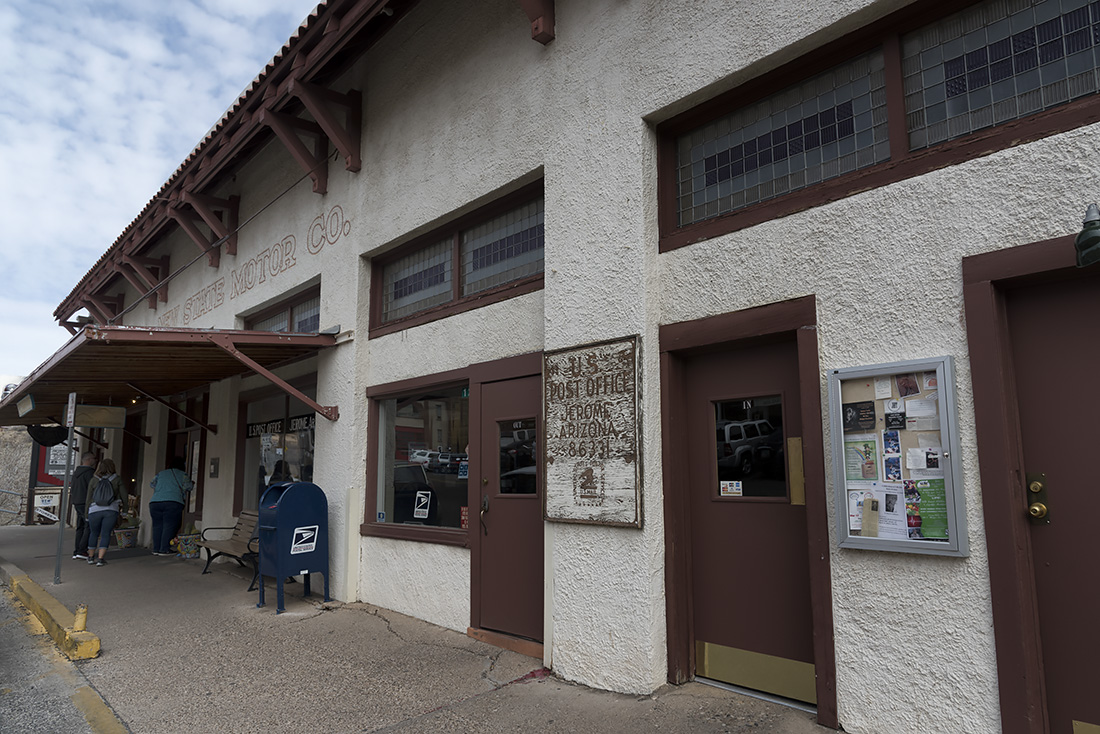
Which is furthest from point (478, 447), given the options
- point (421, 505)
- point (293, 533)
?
point (293, 533)

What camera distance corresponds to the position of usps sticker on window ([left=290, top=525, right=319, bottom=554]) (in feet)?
24.2

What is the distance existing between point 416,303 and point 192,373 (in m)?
4.54

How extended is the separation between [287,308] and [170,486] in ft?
14.4

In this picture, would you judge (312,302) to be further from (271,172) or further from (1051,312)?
(1051,312)

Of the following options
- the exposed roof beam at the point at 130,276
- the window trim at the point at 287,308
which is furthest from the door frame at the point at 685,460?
the exposed roof beam at the point at 130,276

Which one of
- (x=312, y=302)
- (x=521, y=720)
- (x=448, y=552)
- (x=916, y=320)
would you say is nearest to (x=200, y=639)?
(x=448, y=552)

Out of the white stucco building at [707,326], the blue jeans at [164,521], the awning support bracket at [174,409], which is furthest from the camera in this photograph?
the blue jeans at [164,521]

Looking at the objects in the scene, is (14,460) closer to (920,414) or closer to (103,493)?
(103,493)

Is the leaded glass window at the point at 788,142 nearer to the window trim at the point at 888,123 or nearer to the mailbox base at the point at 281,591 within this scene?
the window trim at the point at 888,123

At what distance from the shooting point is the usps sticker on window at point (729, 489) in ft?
14.9

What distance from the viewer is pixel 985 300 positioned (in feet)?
11.2

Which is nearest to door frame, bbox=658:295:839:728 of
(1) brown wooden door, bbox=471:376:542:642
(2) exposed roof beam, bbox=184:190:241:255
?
(1) brown wooden door, bbox=471:376:542:642

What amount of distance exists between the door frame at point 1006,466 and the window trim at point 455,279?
3.30 m

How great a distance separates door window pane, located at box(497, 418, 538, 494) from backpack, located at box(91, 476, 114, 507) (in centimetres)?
871
